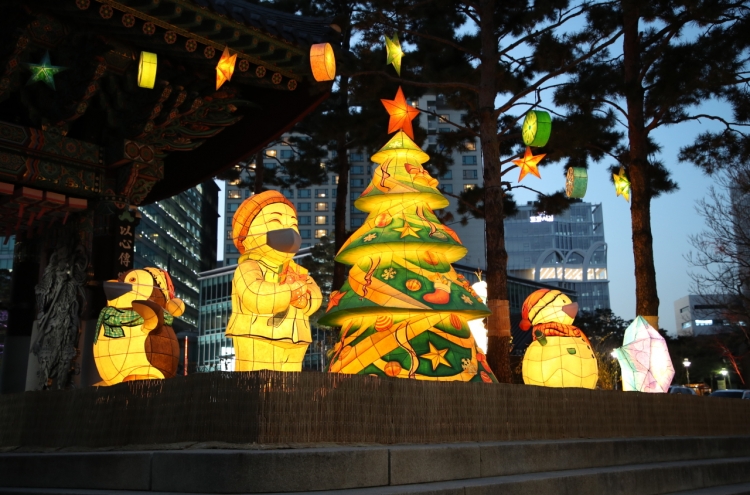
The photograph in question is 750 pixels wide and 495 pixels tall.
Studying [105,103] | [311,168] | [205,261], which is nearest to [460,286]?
[105,103]

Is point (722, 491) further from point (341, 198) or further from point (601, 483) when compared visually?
point (341, 198)

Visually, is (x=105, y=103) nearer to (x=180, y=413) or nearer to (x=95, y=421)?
(x=95, y=421)

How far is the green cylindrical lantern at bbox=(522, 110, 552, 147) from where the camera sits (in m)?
10.4

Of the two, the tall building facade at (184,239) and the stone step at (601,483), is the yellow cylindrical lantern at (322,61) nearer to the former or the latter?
the stone step at (601,483)

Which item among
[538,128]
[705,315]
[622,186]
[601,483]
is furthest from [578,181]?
[705,315]

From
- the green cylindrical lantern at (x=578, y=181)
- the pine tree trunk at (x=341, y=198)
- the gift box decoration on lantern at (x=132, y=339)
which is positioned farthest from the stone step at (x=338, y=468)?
the pine tree trunk at (x=341, y=198)

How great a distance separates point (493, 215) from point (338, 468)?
24.9ft

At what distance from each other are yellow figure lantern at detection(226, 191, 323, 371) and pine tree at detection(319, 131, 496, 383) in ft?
3.48

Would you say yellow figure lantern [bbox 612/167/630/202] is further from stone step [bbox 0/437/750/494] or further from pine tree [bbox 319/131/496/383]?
stone step [bbox 0/437/750/494]

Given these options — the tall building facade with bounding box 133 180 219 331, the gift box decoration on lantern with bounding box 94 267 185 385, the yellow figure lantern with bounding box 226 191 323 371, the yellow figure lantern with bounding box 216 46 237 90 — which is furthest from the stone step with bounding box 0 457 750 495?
the tall building facade with bounding box 133 180 219 331

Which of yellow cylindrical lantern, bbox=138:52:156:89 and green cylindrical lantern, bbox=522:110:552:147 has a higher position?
yellow cylindrical lantern, bbox=138:52:156:89

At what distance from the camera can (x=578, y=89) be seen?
14.0 metres

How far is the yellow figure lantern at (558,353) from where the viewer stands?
894 cm

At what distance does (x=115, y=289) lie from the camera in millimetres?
7953
